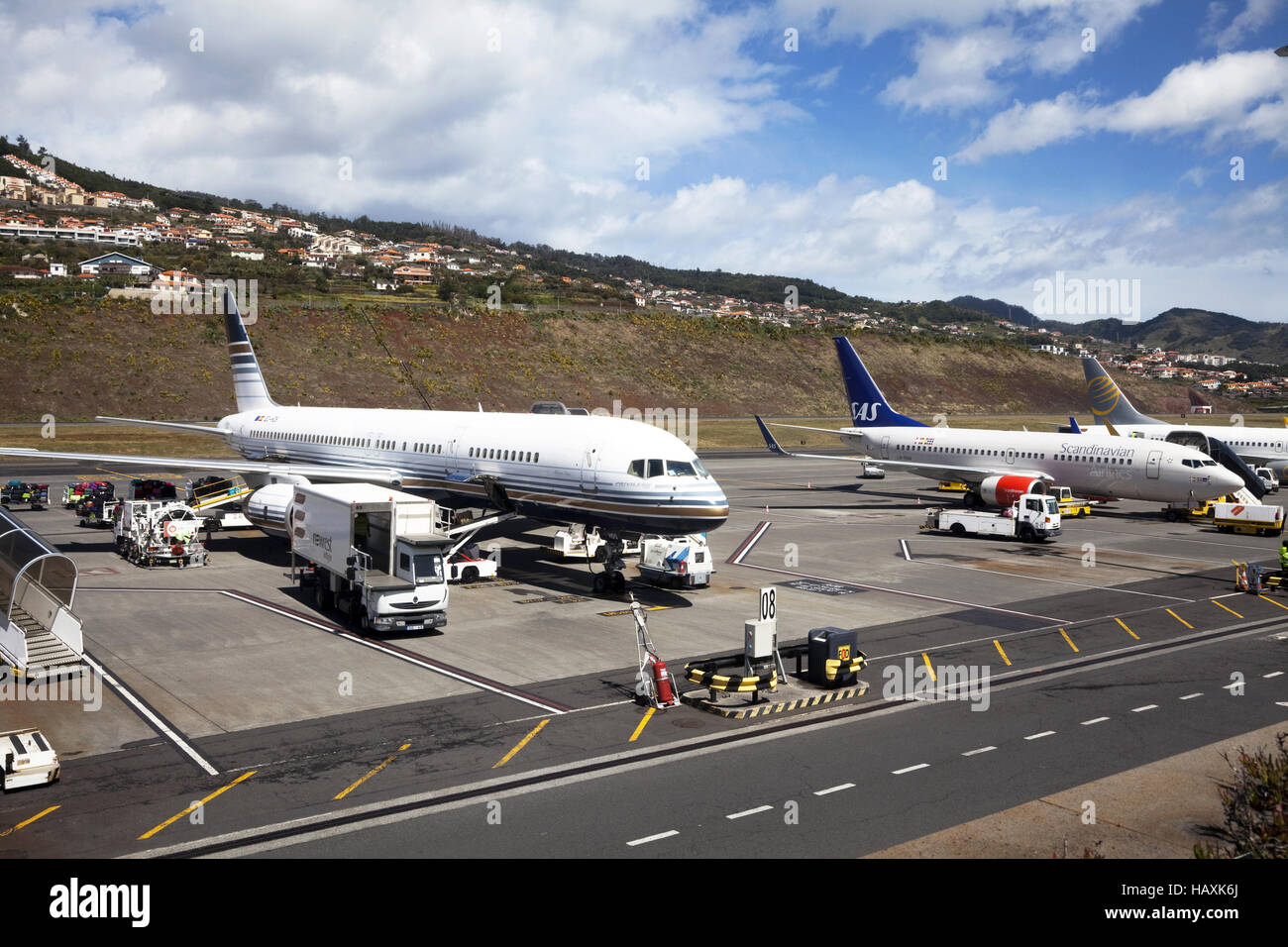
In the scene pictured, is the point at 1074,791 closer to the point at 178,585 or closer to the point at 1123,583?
the point at 1123,583

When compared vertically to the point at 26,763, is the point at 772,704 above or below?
below

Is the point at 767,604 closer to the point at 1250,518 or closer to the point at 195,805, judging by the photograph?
the point at 195,805

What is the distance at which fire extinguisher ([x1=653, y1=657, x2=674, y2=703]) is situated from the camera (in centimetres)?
2031

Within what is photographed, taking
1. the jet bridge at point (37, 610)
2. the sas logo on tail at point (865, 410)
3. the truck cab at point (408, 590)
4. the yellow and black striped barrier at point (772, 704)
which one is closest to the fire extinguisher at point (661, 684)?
the yellow and black striped barrier at point (772, 704)

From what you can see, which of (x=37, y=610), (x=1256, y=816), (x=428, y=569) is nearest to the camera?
(x=1256, y=816)

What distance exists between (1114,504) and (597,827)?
2230 inches

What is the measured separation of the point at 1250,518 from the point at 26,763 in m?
51.9

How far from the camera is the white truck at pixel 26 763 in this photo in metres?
15.4

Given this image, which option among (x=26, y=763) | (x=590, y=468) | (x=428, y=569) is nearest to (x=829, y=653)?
(x=428, y=569)

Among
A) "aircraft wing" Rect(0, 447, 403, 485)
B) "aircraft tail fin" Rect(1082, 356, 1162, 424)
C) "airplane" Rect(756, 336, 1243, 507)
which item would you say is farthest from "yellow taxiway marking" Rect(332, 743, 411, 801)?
"aircraft tail fin" Rect(1082, 356, 1162, 424)

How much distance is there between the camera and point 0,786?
1545 cm

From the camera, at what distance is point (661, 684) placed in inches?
803
